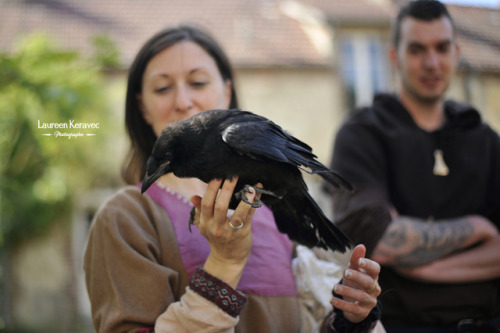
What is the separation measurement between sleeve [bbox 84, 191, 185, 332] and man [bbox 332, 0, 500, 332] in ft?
2.79

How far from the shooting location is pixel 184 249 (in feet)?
6.19

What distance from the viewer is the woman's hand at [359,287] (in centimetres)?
168

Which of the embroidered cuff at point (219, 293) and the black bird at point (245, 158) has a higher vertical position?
the black bird at point (245, 158)

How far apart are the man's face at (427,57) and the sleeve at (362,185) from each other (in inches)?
→ 17.6

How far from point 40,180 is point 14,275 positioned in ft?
6.02

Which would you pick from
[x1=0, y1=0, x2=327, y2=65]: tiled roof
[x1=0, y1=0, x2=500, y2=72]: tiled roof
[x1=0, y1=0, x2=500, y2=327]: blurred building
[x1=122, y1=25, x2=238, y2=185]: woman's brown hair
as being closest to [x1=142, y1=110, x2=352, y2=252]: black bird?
[x1=122, y1=25, x2=238, y2=185]: woman's brown hair

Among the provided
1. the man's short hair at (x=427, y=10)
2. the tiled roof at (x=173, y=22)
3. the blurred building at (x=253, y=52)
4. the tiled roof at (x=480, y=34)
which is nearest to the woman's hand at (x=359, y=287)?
the man's short hair at (x=427, y=10)

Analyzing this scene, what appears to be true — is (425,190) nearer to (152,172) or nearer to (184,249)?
(184,249)

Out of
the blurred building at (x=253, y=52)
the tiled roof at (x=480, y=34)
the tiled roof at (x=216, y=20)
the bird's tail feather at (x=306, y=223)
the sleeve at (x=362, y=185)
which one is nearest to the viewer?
the bird's tail feather at (x=306, y=223)

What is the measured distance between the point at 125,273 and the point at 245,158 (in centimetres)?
60

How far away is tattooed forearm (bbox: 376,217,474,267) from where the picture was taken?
2545 mm

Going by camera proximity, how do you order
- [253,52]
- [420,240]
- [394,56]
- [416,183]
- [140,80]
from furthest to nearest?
[253,52]
[394,56]
[416,183]
[420,240]
[140,80]

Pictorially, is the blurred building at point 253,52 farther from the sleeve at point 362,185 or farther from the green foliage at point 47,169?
the sleeve at point 362,185

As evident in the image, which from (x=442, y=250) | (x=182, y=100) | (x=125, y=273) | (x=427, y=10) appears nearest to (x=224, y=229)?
(x=125, y=273)
